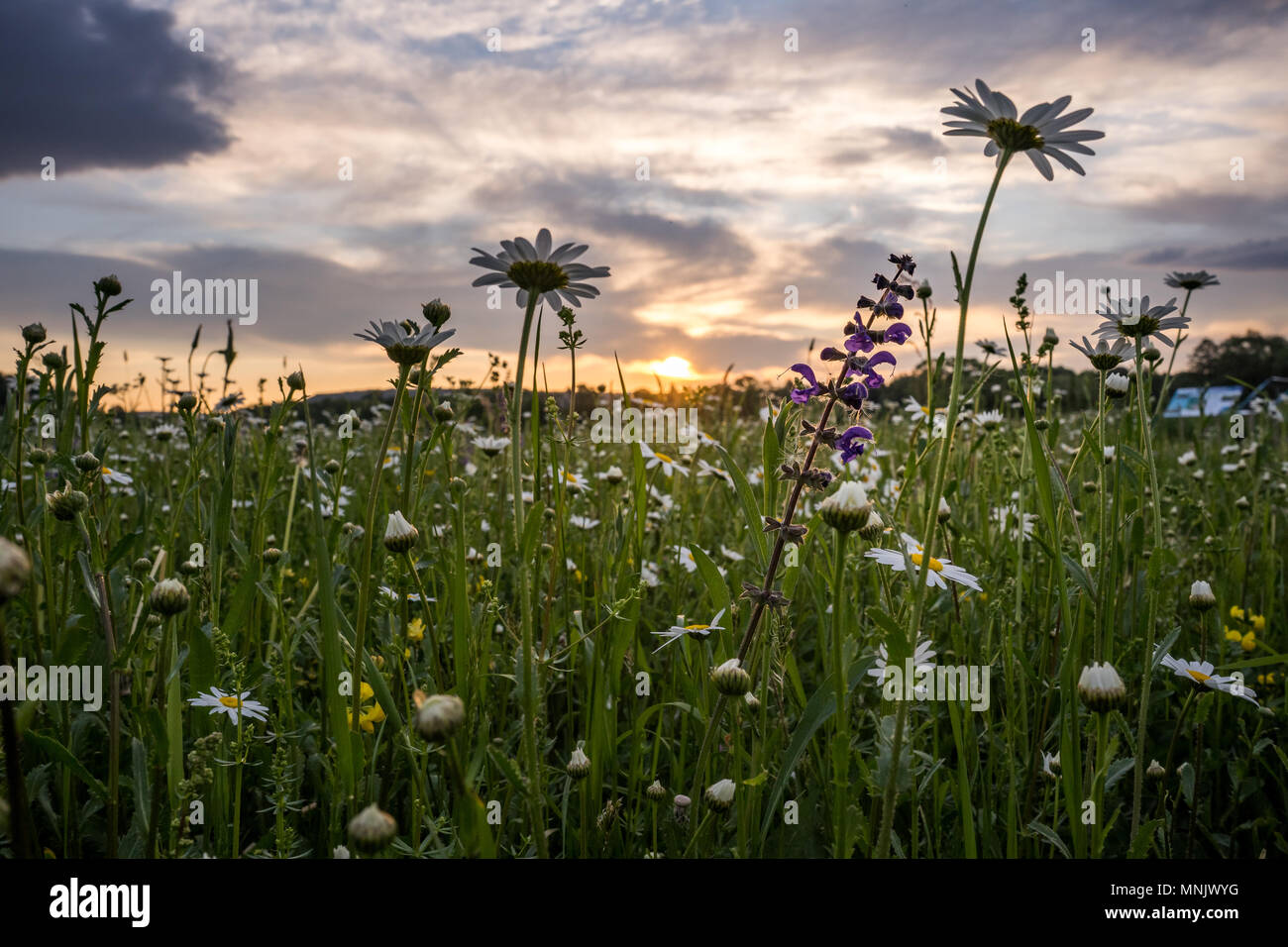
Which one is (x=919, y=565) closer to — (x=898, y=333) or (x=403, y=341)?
(x=898, y=333)

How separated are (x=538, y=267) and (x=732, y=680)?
61 cm

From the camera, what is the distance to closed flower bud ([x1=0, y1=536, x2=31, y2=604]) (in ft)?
1.74

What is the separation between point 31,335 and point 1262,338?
2475 cm

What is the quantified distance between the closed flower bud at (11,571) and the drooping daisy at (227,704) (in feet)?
2.42

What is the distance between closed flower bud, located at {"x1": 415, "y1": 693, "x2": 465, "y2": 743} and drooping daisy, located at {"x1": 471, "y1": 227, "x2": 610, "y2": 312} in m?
0.56

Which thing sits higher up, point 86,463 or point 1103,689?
point 86,463

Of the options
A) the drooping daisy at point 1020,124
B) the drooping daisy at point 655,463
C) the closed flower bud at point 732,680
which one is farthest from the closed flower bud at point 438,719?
the drooping daisy at point 655,463

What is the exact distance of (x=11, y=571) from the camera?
544 mm

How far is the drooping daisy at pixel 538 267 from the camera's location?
3.43ft

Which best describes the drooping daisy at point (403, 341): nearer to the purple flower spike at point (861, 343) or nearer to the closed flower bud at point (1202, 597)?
the purple flower spike at point (861, 343)

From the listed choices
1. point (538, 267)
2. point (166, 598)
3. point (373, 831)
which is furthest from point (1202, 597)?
point (166, 598)

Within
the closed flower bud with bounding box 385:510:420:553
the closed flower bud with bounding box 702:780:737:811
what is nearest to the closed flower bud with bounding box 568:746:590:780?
the closed flower bud with bounding box 702:780:737:811
